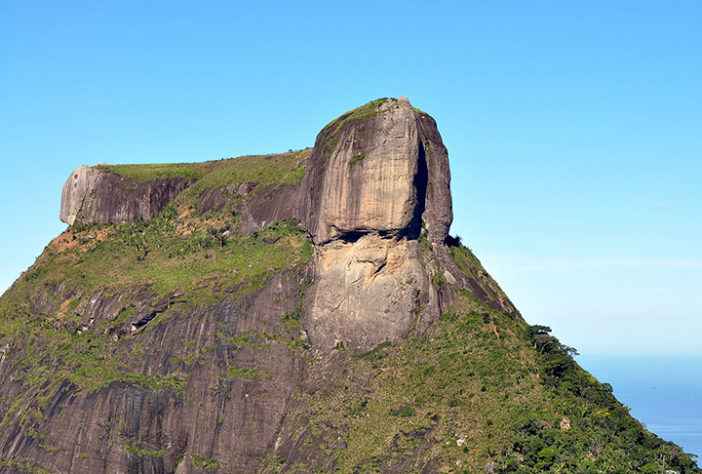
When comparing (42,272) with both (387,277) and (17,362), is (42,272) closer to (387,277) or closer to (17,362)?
(17,362)

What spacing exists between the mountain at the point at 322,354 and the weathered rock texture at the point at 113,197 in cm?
1430

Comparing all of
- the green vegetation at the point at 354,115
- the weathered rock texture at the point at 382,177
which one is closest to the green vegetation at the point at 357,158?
the weathered rock texture at the point at 382,177

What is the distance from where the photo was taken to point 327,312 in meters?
94.9

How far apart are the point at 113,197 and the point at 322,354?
191 feet

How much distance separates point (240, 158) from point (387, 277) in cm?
5497

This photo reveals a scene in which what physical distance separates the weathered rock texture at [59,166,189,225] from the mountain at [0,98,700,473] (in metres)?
14.3

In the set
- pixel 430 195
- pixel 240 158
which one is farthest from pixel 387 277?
pixel 240 158

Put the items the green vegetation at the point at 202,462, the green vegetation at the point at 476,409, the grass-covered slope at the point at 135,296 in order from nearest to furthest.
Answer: the green vegetation at the point at 476,409 → the green vegetation at the point at 202,462 → the grass-covered slope at the point at 135,296

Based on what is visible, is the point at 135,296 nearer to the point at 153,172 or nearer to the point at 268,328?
the point at 268,328

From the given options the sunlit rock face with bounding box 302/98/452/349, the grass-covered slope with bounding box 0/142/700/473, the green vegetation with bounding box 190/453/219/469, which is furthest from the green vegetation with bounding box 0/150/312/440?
the sunlit rock face with bounding box 302/98/452/349

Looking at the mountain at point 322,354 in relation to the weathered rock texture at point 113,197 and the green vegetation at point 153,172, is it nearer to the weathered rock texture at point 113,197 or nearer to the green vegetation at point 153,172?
the weathered rock texture at point 113,197

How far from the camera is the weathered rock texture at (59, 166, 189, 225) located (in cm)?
13388

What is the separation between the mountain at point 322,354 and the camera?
2953 inches

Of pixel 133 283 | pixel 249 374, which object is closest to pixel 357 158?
pixel 249 374
